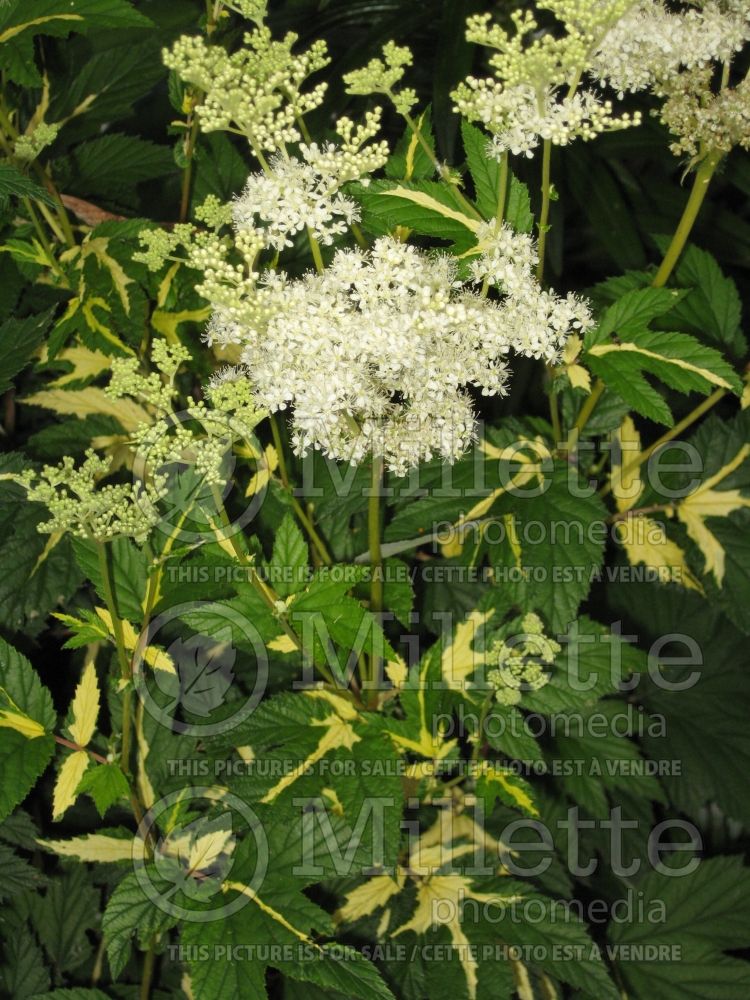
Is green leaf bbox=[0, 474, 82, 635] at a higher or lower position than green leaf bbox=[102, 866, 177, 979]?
higher

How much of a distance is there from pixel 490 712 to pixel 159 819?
0.47 metres

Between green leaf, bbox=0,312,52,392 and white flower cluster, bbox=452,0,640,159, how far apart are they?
661mm

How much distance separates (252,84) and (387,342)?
0.29 m

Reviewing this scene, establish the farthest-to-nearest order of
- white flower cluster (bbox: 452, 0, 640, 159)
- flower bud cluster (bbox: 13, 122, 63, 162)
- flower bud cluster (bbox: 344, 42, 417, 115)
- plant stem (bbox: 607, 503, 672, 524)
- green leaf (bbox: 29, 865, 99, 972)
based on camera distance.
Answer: plant stem (bbox: 607, 503, 672, 524) → green leaf (bbox: 29, 865, 99, 972) → flower bud cluster (bbox: 13, 122, 63, 162) → flower bud cluster (bbox: 344, 42, 417, 115) → white flower cluster (bbox: 452, 0, 640, 159)

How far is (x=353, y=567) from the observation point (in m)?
1.07

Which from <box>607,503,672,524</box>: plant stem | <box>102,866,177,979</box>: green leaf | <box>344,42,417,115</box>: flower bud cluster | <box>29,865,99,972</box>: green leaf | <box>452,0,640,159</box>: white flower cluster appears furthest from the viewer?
<box>607,503,672,524</box>: plant stem

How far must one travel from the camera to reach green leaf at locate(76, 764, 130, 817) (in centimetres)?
108

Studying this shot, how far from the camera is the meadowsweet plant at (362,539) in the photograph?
0.95 metres

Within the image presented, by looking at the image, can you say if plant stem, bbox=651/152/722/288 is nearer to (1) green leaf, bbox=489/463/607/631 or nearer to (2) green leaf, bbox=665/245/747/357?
(2) green leaf, bbox=665/245/747/357

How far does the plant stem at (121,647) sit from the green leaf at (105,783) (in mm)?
38

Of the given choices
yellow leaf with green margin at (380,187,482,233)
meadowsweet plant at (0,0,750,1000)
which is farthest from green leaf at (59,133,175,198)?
yellow leaf with green margin at (380,187,482,233)

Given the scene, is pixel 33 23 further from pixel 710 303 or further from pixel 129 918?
pixel 129 918

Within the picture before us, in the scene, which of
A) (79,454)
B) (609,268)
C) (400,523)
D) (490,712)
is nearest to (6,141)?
(79,454)

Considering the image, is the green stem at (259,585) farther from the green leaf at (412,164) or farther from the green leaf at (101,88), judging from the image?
the green leaf at (101,88)
